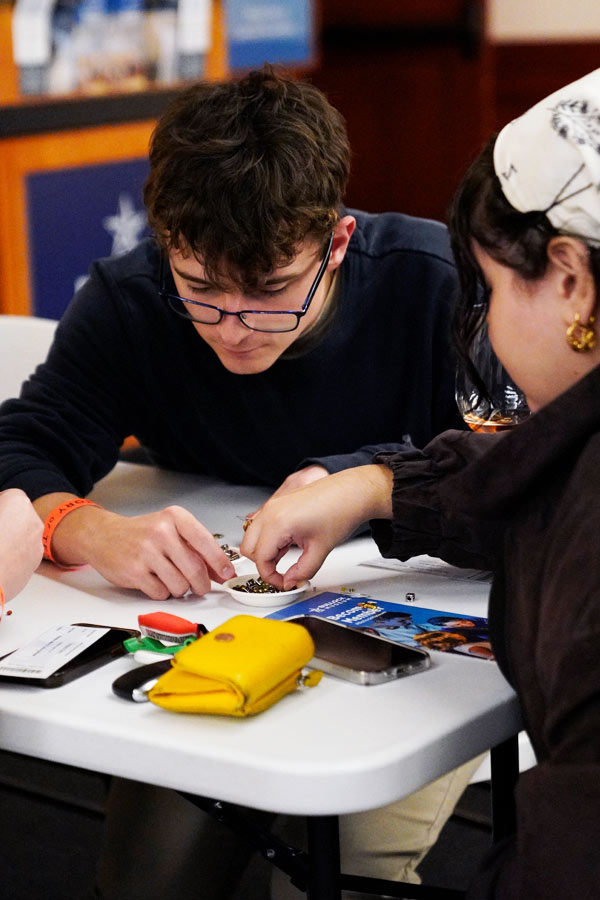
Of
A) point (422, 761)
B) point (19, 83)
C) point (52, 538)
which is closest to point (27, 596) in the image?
point (52, 538)

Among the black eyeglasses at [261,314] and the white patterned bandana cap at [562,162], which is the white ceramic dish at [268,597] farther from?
the white patterned bandana cap at [562,162]

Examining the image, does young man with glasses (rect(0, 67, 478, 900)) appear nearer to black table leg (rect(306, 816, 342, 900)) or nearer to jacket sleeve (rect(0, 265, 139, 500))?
jacket sleeve (rect(0, 265, 139, 500))

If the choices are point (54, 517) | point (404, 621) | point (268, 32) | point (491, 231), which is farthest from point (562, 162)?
point (268, 32)

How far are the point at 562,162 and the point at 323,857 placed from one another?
0.57 m

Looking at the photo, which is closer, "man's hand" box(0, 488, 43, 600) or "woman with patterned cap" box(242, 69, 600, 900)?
"woman with patterned cap" box(242, 69, 600, 900)

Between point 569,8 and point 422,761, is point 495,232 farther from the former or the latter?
point 569,8

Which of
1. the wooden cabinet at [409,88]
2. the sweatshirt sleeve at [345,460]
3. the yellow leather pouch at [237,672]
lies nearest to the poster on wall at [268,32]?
the wooden cabinet at [409,88]

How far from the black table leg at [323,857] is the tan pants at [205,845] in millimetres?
453

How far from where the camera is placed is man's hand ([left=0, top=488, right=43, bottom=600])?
1159 millimetres

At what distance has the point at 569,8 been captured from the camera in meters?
5.02

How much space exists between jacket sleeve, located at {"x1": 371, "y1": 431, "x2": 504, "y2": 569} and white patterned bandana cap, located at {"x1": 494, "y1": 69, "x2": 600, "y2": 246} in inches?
12.3

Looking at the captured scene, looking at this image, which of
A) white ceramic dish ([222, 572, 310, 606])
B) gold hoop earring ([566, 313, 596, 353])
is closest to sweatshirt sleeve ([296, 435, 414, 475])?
white ceramic dish ([222, 572, 310, 606])

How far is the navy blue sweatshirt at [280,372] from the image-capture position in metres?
1.65

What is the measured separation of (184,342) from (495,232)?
79 centimetres
